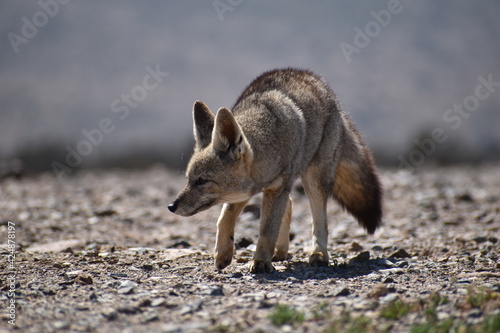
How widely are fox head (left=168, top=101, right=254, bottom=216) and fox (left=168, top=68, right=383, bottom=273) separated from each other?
10mm

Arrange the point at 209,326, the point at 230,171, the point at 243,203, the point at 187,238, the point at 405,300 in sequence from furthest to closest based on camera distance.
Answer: the point at 187,238 → the point at 243,203 → the point at 230,171 → the point at 405,300 → the point at 209,326

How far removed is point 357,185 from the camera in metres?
8.24

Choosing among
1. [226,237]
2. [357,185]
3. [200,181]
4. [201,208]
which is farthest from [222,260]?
[357,185]

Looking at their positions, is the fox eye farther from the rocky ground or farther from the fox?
the rocky ground

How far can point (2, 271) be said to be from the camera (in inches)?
A: 248

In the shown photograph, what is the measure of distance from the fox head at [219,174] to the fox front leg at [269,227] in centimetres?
28

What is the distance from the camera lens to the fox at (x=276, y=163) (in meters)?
6.62

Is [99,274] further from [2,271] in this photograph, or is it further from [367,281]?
[367,281]

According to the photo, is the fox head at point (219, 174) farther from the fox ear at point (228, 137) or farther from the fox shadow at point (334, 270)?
the fox shadow at point (334, 270)

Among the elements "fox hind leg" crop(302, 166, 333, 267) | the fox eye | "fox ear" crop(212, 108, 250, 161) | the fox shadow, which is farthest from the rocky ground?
"fox ear" crop(212, 108, 250, 161)

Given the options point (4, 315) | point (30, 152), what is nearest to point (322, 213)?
point (4, 315)

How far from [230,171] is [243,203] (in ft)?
2.08

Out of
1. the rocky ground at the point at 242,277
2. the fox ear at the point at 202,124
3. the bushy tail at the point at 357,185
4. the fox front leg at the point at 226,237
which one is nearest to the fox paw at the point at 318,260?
the rocky ground at the point at 242,277

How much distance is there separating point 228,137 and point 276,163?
678 mm
